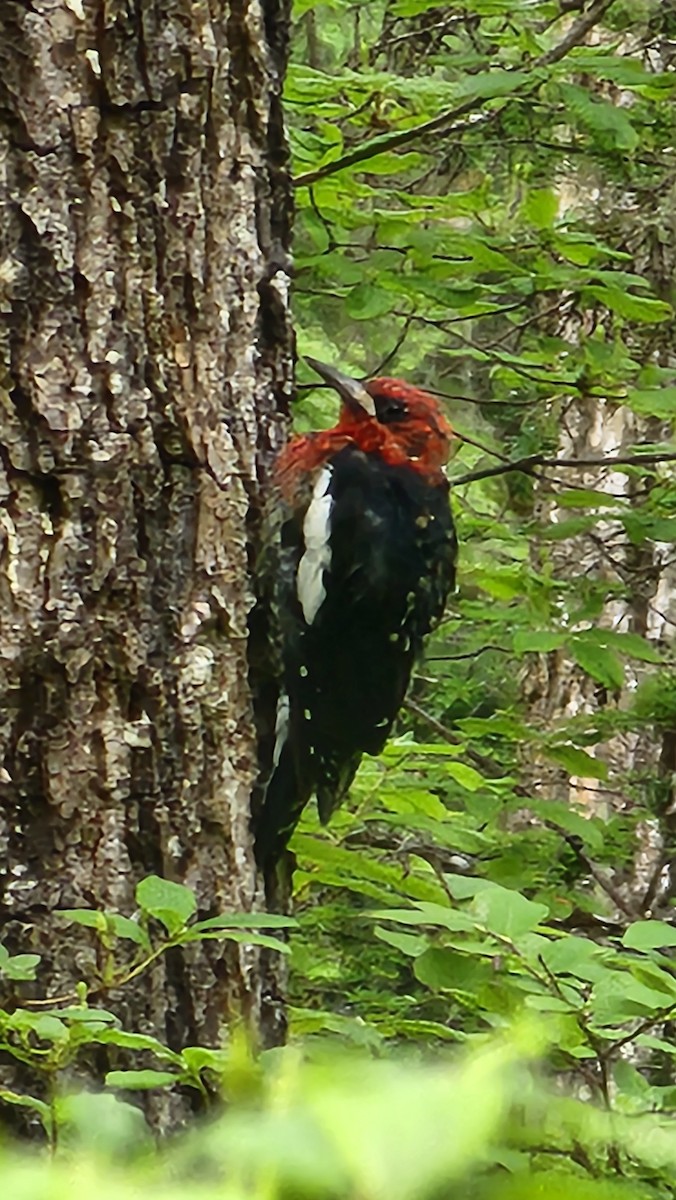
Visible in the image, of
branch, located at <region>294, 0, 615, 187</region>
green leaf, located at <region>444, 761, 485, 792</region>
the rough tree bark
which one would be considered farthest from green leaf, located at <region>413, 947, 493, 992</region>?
branch, located at <region>294, 0, 615, 187</region>

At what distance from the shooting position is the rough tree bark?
1.77 m

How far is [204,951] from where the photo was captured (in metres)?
1.90

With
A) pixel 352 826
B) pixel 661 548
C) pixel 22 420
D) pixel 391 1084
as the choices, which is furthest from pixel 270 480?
pixel 661 548

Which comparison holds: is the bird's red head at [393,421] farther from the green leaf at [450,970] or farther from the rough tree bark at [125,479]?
the green leaf at [450,970]

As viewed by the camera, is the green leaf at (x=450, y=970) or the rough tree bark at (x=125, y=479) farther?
the rough tree bark at (x=125, y=479)

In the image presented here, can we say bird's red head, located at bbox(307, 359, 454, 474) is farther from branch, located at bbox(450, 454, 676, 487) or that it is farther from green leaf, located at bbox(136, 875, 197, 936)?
green leaf, located at bbox(136, 875, 197, 936)

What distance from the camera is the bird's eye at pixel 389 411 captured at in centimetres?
275

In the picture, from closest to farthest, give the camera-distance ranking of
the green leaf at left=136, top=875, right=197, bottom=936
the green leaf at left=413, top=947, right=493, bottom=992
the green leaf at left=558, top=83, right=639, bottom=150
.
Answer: the green leaf at left=136, top=875, right=197, bottom=936 < the green leaf at left=413, top=947, right=493, bottom=992 < the green leaf at left=558, top=83, right=639, bottom=150

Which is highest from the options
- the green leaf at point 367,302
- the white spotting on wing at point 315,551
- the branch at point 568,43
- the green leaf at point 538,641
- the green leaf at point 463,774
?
the branch at point 568,43

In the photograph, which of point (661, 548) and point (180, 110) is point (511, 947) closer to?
point (180, 110)

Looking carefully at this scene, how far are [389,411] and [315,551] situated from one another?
0.45 meters

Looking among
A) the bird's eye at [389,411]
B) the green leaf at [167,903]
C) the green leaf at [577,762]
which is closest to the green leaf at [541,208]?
the bird's eye at [389,411]

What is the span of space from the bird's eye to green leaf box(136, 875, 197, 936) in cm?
159

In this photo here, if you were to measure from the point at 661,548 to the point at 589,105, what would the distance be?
3.15m
